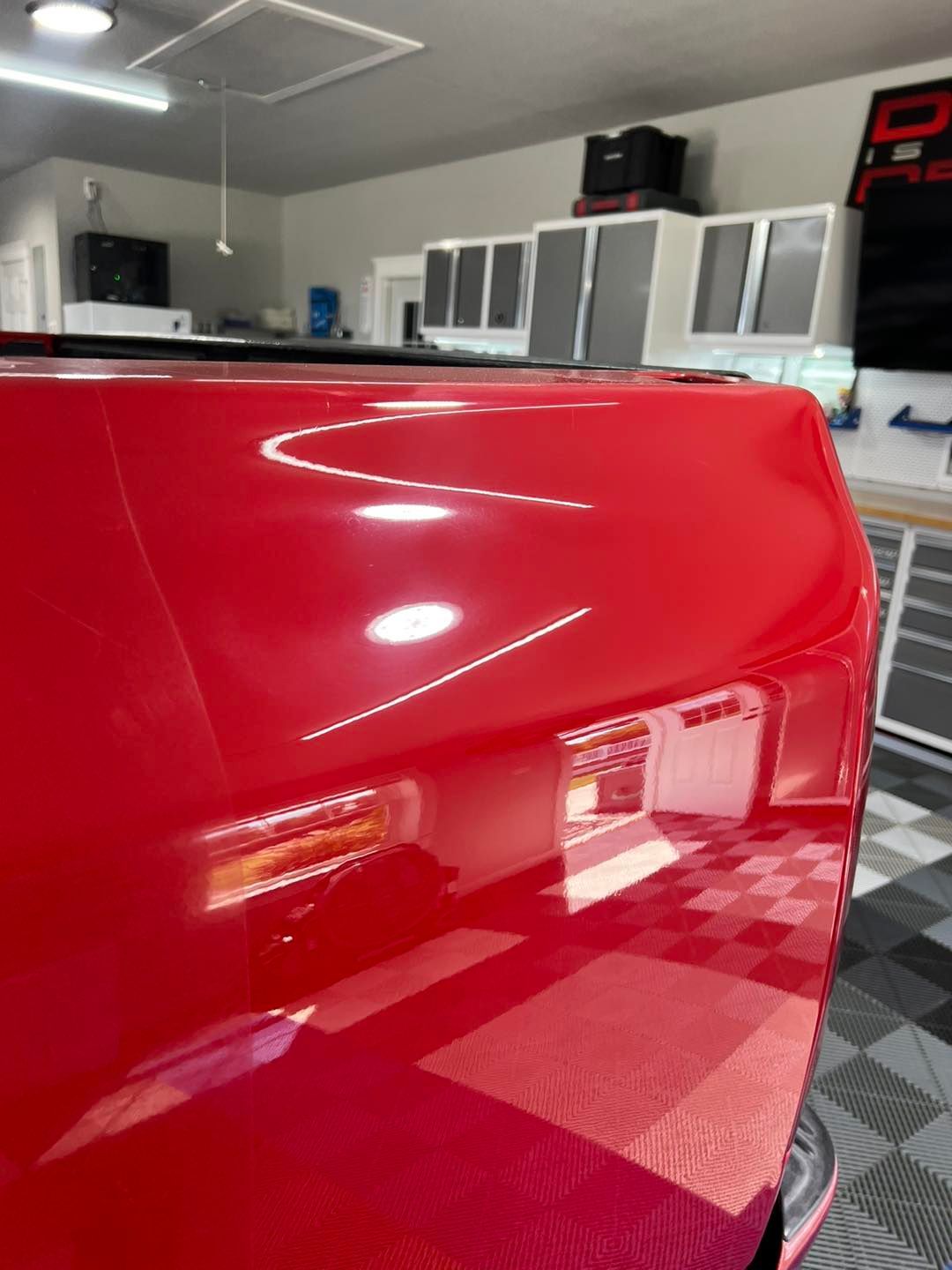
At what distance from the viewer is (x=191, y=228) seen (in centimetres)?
969

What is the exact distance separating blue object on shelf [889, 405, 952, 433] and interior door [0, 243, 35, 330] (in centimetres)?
876

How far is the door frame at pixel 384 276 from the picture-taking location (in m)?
8.03

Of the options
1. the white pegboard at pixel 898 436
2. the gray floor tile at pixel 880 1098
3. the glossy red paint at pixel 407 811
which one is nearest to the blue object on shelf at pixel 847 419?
the white pegboard at pixel 898 436

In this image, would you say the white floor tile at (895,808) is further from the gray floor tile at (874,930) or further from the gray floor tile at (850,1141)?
the gray floor tile at (850,1141)

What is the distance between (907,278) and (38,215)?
8.69 m

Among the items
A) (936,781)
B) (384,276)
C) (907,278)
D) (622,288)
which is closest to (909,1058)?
(936,781)

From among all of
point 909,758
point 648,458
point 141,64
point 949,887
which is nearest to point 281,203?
point 141,64

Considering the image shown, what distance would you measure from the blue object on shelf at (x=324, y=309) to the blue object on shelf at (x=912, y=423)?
6.01 m

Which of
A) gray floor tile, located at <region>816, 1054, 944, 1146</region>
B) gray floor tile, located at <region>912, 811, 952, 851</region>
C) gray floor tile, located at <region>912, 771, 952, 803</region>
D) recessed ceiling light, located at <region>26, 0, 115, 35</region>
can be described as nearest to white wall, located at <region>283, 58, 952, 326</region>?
recessed ceiling light, located at <region>26, 0, 115, 35</region>

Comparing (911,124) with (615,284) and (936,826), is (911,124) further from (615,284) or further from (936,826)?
(936,826)

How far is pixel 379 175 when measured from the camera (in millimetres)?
8406

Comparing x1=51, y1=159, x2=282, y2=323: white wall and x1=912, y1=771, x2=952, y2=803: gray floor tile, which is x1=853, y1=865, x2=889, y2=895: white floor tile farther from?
x1=51, y1=159, x2=282, y2=323: white wall

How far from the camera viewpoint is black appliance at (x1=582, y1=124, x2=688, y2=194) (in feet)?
17.4

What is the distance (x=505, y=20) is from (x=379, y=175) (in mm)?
4288
